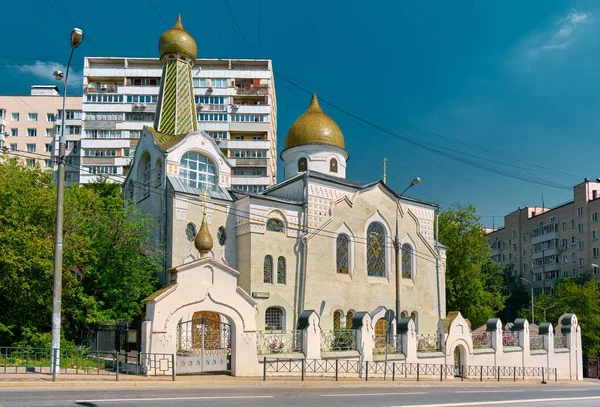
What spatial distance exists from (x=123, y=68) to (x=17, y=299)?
144 feet

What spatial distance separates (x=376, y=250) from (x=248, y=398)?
717 inches

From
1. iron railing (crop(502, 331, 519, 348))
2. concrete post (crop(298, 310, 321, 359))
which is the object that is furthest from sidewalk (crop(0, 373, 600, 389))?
iron railing (crop(502, 331, 519, 348))

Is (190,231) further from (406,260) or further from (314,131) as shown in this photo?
(406,260)

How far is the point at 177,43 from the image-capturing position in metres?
31.3

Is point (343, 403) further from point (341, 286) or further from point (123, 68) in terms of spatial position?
point (123, 68)

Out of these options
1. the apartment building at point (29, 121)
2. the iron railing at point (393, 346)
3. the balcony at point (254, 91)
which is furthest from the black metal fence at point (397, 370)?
the apartment building at point (29, 121)

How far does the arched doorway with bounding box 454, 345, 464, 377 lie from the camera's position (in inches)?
1060

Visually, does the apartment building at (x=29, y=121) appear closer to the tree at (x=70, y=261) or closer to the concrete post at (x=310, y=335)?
the tree at (x=70, y=261)

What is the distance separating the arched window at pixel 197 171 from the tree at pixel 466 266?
1984cm

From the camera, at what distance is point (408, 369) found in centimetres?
2403

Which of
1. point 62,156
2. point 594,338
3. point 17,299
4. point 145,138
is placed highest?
point 145,138

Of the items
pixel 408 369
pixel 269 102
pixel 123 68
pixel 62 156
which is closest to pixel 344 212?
pixel 408 369

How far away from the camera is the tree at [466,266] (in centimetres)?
4203

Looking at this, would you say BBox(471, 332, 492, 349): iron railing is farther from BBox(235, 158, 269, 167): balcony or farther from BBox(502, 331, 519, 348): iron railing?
BBox(235, 158, 269, 167): balcony
